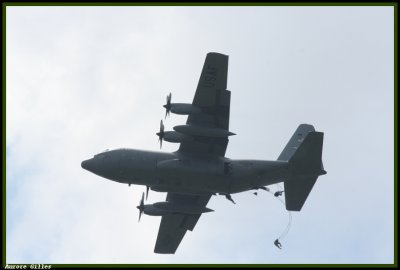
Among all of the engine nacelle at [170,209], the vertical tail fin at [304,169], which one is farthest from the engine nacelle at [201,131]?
the engine nacelle at [170,209]

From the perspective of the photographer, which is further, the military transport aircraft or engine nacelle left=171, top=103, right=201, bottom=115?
the military transport aircraft

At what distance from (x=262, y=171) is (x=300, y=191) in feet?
10.8

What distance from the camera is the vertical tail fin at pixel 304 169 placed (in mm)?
41344

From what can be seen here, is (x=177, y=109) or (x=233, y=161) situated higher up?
(x=177, y=109)

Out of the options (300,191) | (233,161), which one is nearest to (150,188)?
(233,161)

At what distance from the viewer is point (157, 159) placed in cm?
4091

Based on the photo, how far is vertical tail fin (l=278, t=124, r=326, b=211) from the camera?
4134 cm

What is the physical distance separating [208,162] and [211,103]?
3.89 metres

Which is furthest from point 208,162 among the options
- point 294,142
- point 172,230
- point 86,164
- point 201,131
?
point 172,230

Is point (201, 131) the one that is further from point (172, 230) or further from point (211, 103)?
point (172, 230)

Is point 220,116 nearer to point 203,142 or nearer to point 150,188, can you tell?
point 203,142

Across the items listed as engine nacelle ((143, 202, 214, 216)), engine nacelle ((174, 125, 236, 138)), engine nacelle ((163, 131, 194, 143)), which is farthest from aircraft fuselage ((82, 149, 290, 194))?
engine nacelle ((143, 202, 214, 216))

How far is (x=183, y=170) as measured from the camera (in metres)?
40.9

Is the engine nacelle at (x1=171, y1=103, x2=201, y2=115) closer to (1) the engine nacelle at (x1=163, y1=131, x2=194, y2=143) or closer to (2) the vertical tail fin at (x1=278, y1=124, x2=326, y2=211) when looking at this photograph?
(1) the engine nacelle at (x1=163, y1=131, x2=194, y2=143)
